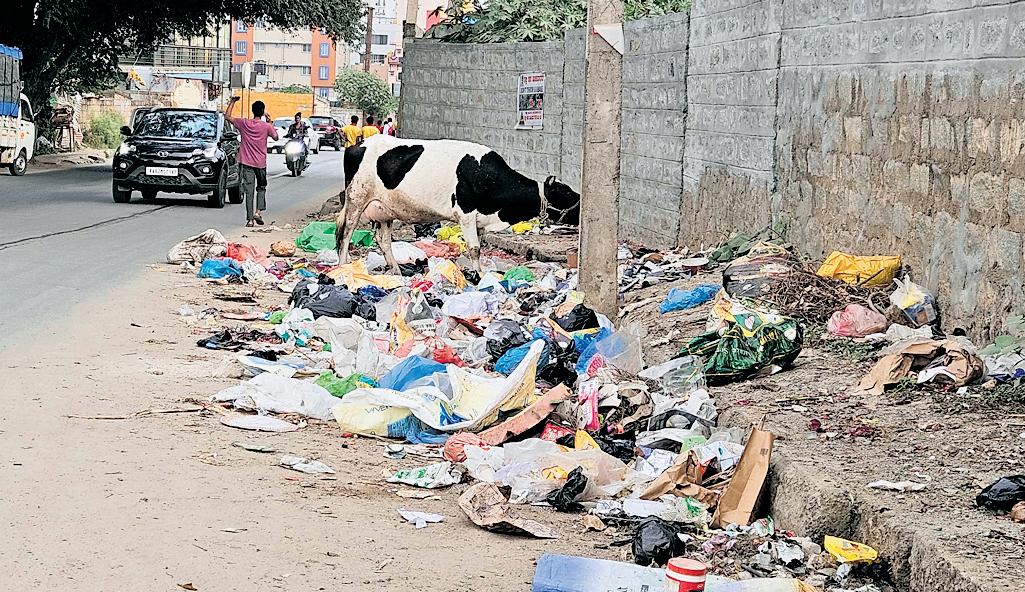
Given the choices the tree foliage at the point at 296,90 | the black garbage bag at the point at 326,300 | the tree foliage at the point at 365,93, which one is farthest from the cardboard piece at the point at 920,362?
the tree foliage at the point at 296,90

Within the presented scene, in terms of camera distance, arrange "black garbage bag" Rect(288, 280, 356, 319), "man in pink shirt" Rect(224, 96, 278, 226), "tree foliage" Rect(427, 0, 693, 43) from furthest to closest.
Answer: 1. "tree foliage" Rect(427, 0, 693, 43)
2. "man in pink shirt" Rect(224, 96, 278, 226)
3. "black garbage bag" Rect(288, 280, 356, 319)

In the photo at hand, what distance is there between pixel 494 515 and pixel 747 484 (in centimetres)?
107

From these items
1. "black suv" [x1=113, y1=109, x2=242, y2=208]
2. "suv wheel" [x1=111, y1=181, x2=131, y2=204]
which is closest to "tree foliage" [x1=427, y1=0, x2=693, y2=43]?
"black suv" [x1=113, y1=109, x2=242, y2=208]

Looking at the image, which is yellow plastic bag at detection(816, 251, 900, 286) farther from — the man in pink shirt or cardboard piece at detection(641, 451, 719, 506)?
the man in pink shirt

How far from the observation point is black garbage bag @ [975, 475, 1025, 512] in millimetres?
4477

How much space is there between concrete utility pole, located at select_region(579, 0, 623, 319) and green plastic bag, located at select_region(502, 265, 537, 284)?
6.14 ft

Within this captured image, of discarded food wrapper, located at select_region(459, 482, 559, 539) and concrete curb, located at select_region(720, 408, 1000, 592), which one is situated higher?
concrete curb, located at select_region(720, 408, 1000, 592)

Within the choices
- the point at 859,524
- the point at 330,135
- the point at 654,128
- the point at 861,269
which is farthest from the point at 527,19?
the point at 330,135

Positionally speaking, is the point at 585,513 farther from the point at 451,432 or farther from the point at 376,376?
the point at 376,376

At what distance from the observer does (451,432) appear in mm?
6441

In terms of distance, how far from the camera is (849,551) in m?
4.48

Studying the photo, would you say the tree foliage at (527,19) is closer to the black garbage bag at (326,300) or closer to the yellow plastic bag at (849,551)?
the black garbage bag at (326,300)

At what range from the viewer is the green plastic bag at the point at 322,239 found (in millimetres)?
14820

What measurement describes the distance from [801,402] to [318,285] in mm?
5154
